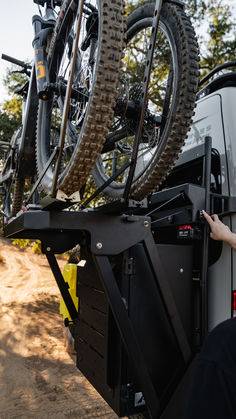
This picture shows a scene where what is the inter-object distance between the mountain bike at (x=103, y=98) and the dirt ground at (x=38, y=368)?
2360mm

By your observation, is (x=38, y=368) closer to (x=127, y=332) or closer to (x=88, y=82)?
(x=127, y=332)

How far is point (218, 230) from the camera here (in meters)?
2.24

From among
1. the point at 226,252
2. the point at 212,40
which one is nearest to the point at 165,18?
the point at 226,252

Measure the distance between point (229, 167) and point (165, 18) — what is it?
1.12m

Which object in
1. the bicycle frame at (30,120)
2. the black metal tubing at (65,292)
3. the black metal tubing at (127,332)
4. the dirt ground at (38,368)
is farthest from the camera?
the dirt ground at (38,368)

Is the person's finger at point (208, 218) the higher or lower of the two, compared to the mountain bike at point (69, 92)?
lower

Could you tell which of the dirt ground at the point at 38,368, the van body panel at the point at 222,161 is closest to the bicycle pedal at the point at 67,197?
the van body panel at the point at 222,161

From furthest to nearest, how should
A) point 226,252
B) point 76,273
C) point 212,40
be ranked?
1. point 212,40
2. point 76,273
3. point 226,252

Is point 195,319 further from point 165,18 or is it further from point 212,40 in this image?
point 212,40

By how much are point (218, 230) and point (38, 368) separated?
3.68 m

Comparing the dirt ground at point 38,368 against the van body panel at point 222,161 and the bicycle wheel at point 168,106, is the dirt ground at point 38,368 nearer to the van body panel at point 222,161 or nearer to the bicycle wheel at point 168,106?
the van body panel at point 222,161

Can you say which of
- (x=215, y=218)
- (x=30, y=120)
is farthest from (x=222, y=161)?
(x=30, y=120)

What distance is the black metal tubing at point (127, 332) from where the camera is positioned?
6.51ft

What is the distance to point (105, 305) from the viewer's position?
2246mm
